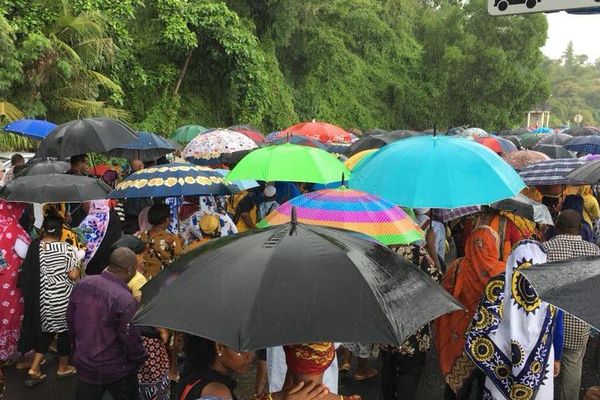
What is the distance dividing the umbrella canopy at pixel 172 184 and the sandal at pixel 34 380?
1641mm

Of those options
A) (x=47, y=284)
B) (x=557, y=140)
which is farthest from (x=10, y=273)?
(x=557, y=140)

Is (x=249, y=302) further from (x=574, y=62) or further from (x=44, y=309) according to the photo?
(x=574, y=62)

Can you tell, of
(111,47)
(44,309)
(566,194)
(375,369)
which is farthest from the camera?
(111,47)

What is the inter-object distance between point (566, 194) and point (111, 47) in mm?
9622

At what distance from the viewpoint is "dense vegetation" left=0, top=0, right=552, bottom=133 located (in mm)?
10594

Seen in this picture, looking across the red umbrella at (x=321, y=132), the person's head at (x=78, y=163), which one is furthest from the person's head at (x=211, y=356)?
the red umbrella at (x=321, y=132)

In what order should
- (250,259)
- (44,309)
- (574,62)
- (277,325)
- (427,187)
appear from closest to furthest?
(277,325) → (250,259) → (427,187) → (44,309) → (574,62)

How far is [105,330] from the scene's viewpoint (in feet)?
10.2

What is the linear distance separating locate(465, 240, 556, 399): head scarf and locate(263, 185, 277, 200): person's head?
306 cm

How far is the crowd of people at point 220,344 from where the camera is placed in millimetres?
2992

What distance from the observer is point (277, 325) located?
1627 millimetres

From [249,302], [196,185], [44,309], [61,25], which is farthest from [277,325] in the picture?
[61,25]

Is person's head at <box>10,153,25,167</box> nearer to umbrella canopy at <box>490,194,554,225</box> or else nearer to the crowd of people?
the crowd of people

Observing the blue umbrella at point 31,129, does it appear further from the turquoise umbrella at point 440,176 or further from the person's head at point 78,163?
the turquoise umbrella at point 440,176
